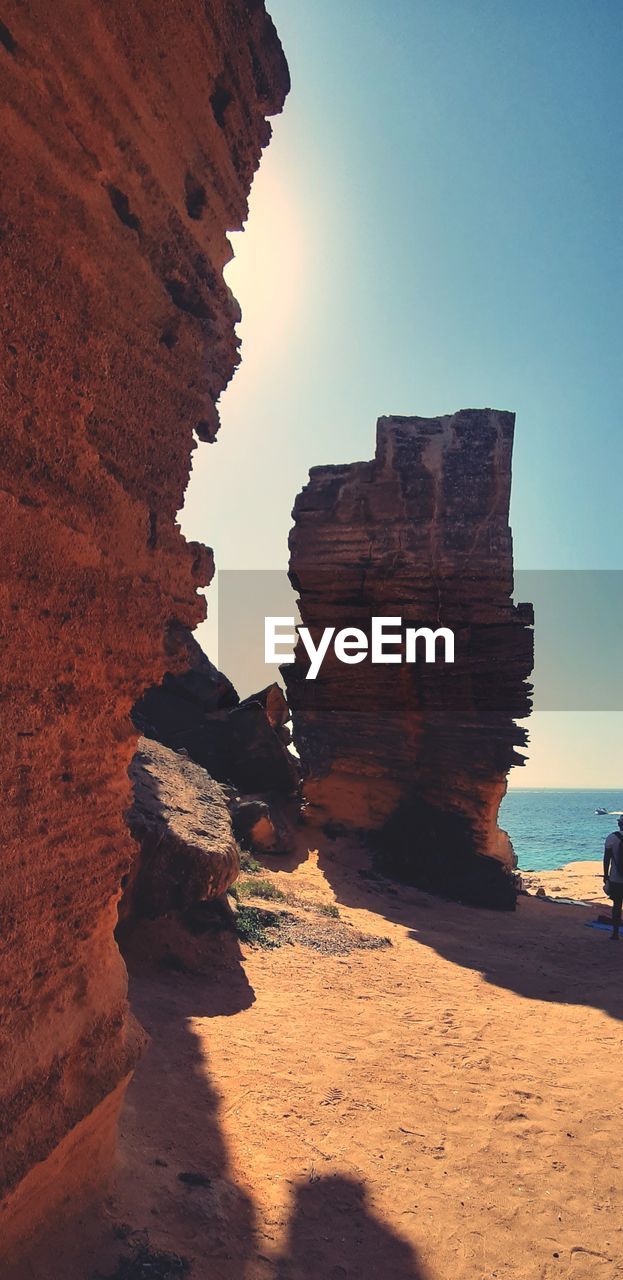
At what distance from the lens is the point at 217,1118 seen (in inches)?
192

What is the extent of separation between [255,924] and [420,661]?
9.16 metres

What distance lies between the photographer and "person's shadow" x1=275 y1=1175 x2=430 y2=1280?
3645 millimetres

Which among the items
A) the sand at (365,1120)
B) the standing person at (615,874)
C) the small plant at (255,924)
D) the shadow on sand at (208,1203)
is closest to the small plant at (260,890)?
the small plant at (255,924)

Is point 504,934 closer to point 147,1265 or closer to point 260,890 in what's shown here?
point 260,890

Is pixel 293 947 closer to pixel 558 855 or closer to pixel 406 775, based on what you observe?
pixel 406 775

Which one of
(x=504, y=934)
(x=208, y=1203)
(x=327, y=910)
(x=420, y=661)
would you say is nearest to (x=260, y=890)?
(x=327, y=910)

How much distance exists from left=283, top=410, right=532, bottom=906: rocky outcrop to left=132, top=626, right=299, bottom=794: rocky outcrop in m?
1.19

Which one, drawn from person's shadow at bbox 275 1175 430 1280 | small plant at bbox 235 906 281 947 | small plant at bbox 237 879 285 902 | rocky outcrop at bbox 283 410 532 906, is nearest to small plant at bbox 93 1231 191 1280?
person's shadow at bbox 275 1175 430 1280

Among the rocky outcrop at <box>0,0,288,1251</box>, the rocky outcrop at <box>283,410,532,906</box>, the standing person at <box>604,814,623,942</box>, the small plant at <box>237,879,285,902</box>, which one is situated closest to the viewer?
the rocky outcrop at <box>0,0,288,1251</box>

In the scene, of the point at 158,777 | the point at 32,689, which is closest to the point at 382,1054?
the point at 158,777

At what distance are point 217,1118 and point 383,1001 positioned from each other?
339 centimetres

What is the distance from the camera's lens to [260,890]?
11.2m

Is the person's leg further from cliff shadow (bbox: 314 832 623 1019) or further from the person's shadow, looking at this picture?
the person's shadow

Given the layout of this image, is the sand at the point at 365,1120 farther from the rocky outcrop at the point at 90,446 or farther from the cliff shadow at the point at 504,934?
the rocky outcrop at the point at 90,446
